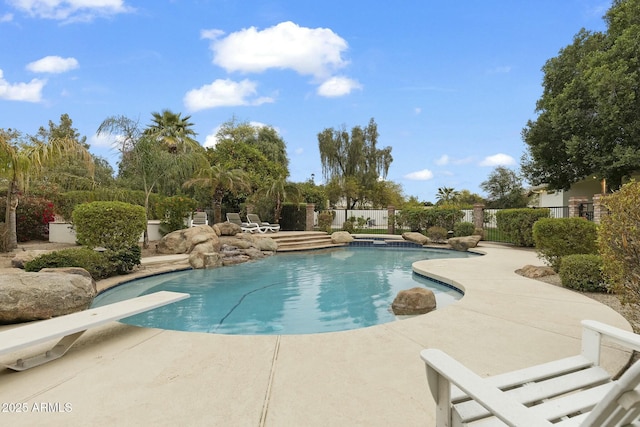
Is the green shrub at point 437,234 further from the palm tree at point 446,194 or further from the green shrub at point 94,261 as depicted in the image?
the palm tree at point 446,194

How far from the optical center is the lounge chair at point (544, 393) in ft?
3.43

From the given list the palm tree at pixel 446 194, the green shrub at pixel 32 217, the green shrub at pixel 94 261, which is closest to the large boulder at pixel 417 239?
the green shrub at pixel 94 261

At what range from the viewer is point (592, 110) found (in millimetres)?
16078

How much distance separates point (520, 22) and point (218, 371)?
37.8ft

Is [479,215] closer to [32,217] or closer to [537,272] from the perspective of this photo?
[537,272]

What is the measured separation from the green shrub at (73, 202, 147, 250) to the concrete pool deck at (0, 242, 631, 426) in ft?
16.1

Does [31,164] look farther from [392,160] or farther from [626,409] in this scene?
[392,160]

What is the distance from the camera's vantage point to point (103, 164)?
2566 centimetres

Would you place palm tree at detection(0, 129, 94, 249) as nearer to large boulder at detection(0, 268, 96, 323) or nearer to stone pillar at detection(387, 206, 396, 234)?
→ large boulder at detection(0, 268, 96, 323)

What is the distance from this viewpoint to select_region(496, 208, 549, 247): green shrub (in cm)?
1221

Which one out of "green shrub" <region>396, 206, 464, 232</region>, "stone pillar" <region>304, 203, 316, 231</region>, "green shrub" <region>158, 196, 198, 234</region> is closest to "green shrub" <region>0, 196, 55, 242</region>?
"green shrub" <region>158, 196, 198, 234</region>

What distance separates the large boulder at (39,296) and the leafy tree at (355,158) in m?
23.2

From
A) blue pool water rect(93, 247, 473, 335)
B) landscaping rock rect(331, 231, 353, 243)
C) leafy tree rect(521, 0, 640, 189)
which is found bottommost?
blue pool water rect(93, 247, 473, 335)

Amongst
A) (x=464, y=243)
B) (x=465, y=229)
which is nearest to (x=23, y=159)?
(x=464, y=243)
